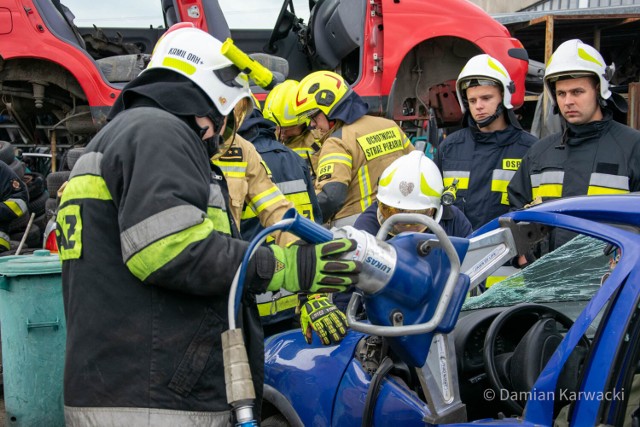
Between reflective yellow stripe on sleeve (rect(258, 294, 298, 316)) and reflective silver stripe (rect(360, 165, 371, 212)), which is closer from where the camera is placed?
reflective yellow stripe on sleeve (rect(258, 294, 298, 316))

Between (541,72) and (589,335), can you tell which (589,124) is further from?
(541,72)

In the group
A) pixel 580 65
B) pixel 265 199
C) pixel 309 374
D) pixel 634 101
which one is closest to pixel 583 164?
pixel 580 65

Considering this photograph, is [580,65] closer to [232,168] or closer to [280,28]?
[232,168]

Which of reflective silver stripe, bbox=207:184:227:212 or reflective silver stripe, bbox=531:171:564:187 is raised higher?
reflective silver stripe, bbox=531:171:564:187

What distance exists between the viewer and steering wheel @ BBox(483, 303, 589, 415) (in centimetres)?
212

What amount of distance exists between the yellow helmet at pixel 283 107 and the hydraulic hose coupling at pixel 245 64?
9.44ft

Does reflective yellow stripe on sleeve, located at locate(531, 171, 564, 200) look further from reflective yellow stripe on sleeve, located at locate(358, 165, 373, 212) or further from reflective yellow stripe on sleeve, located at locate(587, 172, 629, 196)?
reflective yellow stripe on sleeve, located at locate(358, 165, 373, 212)

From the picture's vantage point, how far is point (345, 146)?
15.7ft

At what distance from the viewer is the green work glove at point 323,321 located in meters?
2.79

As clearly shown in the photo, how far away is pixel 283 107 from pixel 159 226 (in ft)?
11.6

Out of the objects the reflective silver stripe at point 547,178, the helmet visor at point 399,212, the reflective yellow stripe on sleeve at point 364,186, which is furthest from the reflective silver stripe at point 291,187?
the reflective silver stripe at point 547,178

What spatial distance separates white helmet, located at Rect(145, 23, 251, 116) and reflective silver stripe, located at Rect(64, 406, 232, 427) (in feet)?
2.91

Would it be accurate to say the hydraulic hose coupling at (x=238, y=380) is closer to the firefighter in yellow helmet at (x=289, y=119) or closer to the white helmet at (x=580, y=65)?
the white helmet at (x=580, y=65)

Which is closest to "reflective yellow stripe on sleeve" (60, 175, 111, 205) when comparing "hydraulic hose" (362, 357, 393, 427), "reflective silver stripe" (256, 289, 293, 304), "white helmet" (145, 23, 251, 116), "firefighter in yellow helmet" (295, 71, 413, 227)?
"white helmet" (145, 23, 251, 116)
